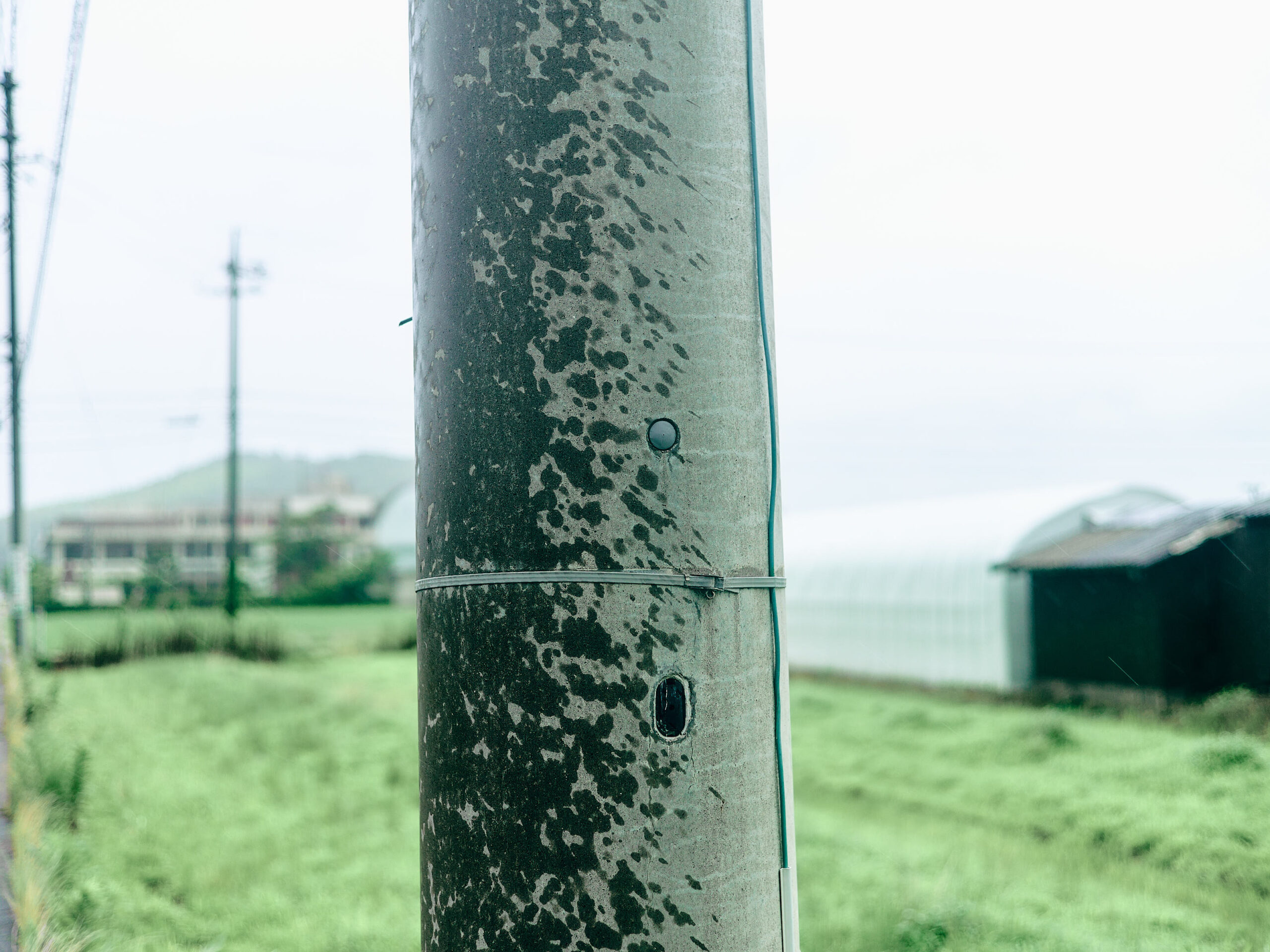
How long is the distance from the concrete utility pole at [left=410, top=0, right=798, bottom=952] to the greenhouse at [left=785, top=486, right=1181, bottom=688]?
13540 millimetres

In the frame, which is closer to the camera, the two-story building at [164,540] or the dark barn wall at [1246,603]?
the dark barn wall at [1246,603]

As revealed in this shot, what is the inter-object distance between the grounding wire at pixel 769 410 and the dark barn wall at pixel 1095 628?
12.1 metres

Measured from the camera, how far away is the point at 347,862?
21.5ft

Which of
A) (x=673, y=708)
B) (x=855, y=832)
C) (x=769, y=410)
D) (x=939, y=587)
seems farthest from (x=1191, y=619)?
(x=673, y=708)

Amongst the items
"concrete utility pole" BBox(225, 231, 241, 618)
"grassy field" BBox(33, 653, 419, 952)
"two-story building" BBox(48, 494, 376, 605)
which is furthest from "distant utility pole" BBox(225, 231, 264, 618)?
"two-story building" BBox(48, 494, 376, 605)

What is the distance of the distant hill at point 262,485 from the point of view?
8119 cm

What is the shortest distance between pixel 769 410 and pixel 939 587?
14.5 meters

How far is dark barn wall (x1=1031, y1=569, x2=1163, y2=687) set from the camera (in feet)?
38.7

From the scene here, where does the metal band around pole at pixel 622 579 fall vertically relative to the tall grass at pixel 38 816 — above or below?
above

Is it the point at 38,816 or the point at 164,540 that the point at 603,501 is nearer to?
the point at 38,816

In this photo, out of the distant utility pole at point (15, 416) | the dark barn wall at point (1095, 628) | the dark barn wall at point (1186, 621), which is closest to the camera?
the dark barn wall at point (1186, 621)

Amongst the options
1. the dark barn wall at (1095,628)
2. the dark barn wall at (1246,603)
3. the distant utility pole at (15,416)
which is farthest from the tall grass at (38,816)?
the dark barn wall at (1246,603)

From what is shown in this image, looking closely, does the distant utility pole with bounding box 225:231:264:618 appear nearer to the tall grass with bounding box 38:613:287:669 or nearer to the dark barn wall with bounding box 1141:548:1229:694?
the tall grass with bounding box 38:613:287:669

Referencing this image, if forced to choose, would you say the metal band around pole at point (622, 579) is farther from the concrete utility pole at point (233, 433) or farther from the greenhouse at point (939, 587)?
the concrete utility pole at point (233, 433)
